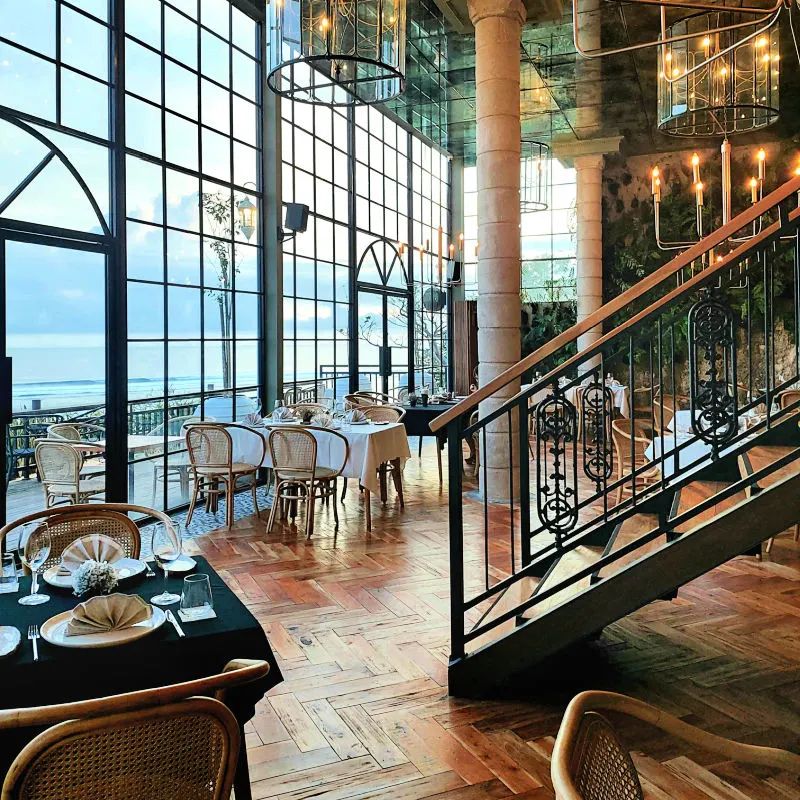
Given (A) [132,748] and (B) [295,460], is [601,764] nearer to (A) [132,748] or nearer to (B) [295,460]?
(A) [132,748]

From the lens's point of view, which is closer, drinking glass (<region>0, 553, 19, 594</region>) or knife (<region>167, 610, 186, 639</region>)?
knife (<region>167, 610, 186, 639</region>)

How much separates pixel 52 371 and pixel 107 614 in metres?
4.23

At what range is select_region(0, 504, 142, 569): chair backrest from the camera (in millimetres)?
3172

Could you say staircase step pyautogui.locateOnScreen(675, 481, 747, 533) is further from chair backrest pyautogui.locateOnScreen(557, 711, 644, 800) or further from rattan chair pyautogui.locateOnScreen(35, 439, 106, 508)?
rattan chair pyautogui.locateOnScreen(35, 439, 106, 508)

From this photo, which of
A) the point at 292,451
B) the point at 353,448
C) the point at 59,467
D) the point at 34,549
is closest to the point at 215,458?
the point at 292,451

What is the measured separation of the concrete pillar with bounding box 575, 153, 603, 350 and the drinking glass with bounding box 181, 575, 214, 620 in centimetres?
1182

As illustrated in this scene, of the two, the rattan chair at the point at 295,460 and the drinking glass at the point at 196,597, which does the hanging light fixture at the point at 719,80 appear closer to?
the rattan chair at the point at 295,460

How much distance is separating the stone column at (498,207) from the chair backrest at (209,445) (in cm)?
232

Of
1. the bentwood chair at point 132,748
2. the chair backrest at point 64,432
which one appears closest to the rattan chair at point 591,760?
the bentwood chair at point 132,748

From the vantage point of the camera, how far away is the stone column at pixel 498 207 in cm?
722

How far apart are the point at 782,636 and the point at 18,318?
17.2 feet

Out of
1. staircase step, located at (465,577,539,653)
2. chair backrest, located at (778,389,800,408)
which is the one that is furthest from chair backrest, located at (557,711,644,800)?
chair backrest, located at (778,389,800,408)

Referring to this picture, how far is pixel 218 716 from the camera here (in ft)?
5.37

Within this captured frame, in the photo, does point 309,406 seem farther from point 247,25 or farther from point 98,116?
point 247,25
